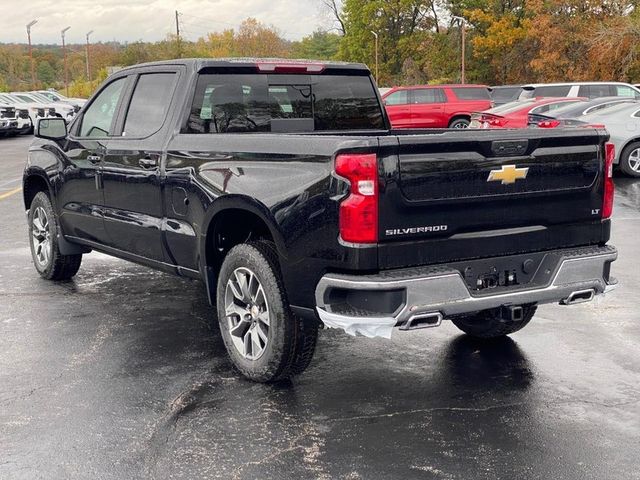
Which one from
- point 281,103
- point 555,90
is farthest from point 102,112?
point 555,90

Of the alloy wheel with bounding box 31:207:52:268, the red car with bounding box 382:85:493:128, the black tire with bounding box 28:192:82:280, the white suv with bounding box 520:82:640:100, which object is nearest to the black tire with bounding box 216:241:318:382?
the black tire with bounding box 28:192:82:280

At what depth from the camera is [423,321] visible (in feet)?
14.3

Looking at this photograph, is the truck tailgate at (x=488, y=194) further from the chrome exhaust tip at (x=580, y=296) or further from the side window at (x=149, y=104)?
the side window at (x=149, y=104)

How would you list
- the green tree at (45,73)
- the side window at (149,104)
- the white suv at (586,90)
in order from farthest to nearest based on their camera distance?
the green tree at (45,73), the white suv at (586,90), the side window at (149,104)

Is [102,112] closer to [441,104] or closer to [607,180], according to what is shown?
[607,180]

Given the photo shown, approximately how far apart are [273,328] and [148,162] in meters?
1.74

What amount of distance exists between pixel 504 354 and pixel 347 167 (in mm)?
2097

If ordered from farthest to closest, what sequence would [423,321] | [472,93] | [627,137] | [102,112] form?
[472,93] → [627,137] → [102,112] → [423,321]

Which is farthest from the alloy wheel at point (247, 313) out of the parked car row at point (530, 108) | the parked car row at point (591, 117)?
the parked car row at point (591, 117)

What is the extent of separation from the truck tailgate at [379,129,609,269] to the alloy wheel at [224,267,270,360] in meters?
1.02

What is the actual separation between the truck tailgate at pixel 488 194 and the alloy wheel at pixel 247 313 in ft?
3.35

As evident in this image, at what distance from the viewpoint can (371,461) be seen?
399 cm

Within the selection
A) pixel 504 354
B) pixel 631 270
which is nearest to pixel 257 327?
pixel 504 354

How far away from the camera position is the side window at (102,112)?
6727 mm
